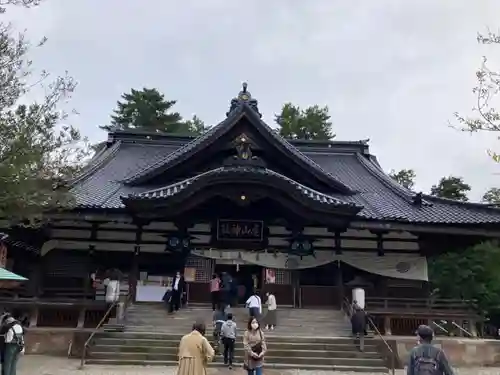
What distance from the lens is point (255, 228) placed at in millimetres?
17828

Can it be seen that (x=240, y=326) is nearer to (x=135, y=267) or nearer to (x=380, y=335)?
(x=380, y=335)

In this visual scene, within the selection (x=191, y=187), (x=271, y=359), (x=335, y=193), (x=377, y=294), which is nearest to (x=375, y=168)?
(x=335, y=193)

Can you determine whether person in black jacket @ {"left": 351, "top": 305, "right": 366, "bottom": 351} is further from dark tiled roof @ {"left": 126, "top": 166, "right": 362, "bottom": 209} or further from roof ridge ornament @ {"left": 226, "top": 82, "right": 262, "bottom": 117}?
roof ridge ornament @ {"left": 226, "top": 82, "right": 262, "bottom": 117}

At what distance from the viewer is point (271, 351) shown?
45.1ft

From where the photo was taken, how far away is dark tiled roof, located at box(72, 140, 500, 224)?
1739 centimetres

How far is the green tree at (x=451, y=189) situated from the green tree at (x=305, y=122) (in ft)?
43.8

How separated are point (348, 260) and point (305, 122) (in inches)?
1198

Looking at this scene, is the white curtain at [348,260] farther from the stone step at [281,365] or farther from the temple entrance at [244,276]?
Answer: the stone step at [281,365]

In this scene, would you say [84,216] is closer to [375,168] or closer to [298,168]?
[298,168]

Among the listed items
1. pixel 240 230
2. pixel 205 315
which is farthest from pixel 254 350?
pixel 240 230

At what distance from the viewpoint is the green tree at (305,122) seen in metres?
46.0

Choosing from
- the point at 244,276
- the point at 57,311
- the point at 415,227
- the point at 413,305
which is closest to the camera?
the point at 57,311

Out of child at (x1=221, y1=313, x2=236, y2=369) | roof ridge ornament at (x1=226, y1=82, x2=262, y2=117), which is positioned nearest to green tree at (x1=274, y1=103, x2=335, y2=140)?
roof ridge ornament at (x1=226, y1=82, x2=262, y2=117)

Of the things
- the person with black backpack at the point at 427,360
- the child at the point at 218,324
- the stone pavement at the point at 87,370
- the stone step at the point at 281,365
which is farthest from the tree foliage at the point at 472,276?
the person with black backpack at the point at 427,360
